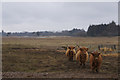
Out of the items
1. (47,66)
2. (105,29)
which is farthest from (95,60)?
(105,29)

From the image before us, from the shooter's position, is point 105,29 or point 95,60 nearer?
point 95,60

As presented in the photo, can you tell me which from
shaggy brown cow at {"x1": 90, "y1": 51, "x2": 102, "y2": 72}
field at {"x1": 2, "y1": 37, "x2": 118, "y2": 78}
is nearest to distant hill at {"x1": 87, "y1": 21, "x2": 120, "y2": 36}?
field at {"x1": 2, "y1": 37, "x2": 118, "y2": 78}

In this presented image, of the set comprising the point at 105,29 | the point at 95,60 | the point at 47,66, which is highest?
the point at 105,29

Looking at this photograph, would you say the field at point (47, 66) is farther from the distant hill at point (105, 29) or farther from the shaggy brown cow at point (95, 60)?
the distant hill at point (105, 29)

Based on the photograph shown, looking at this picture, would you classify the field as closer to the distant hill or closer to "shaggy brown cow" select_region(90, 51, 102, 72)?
"shaggy brown cow" select_region(90, 51, 102, 72)

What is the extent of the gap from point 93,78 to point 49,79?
9.13 feet

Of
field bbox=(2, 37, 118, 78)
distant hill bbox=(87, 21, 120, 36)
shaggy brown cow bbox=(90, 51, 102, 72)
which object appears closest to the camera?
field bbox=(2, 37, 118, 78)

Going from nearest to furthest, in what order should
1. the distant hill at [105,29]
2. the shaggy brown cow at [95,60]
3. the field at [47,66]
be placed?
the field at [47,66]
the shaggy brown cow at [95,60]
the distant hill at [105,29]

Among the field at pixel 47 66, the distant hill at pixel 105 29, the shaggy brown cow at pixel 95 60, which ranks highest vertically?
the distant hill at pixel 105 29

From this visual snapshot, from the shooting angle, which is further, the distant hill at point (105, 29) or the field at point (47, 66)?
the distant hill at point (105, 29)

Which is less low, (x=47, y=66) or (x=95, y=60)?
(x=95, y=60)

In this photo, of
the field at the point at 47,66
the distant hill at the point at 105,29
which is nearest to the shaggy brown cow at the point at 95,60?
the field at the point at 47,66

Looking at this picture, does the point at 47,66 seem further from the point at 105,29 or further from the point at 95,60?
the point at 105,29

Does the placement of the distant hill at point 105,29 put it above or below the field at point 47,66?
above
